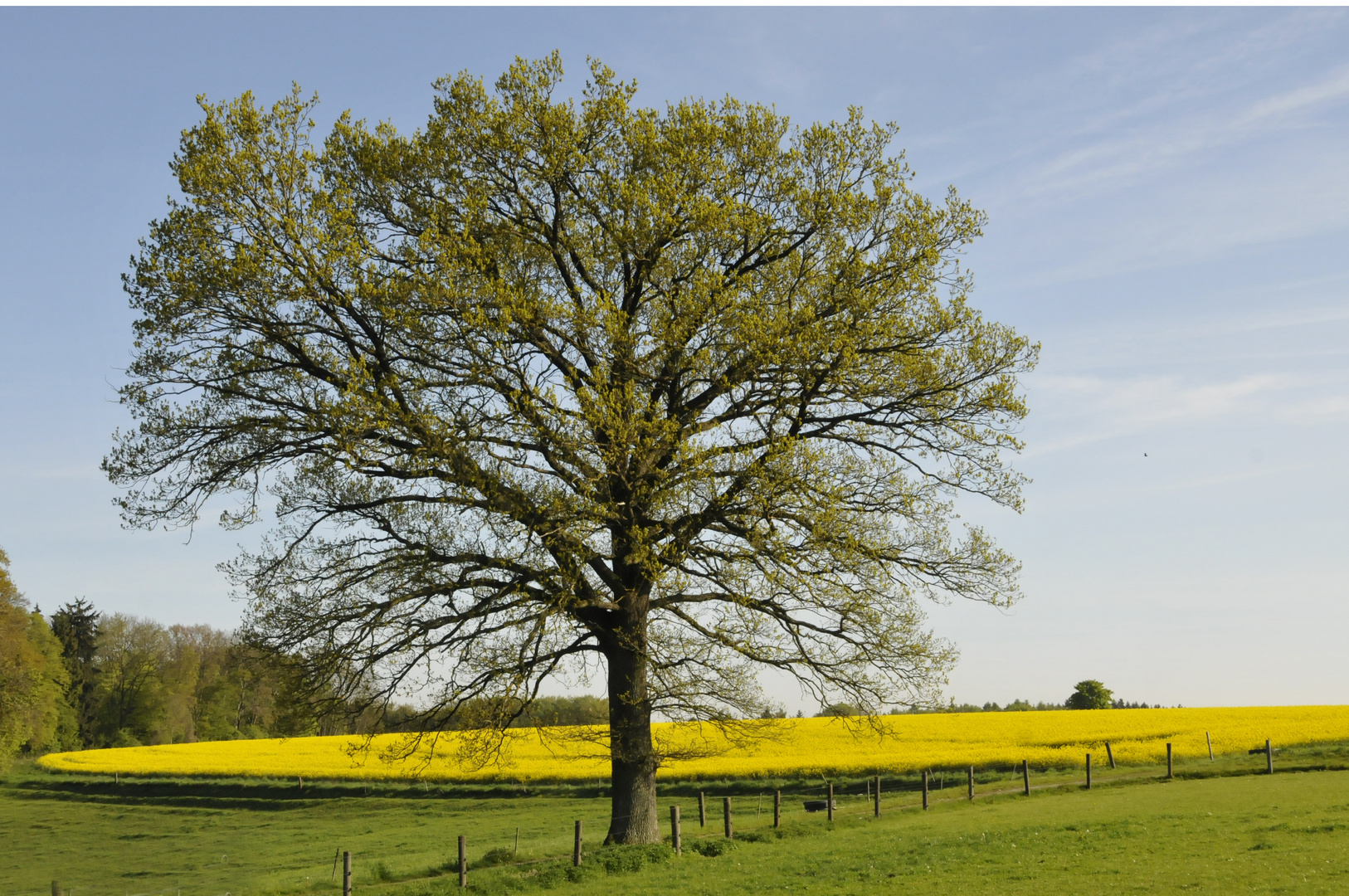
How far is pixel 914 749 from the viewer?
38562 mm

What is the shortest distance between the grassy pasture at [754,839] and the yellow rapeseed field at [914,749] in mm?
1510

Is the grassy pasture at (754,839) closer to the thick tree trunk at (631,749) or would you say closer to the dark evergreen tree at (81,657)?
the thick tree trunk at (631,749)

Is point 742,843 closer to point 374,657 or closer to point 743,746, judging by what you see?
point 743,746

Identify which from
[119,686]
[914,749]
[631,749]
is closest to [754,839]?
[631,749]

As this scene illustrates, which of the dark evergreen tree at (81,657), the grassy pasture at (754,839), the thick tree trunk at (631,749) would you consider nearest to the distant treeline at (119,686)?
the dark evergreen tree at (81,657)

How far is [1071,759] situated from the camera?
3372 cm

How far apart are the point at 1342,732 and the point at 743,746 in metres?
30.5

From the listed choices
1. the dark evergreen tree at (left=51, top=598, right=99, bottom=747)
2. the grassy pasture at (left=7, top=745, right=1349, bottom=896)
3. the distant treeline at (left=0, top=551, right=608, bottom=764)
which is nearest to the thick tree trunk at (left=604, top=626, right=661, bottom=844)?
the grassy pasture at (left=7, top=745, right=1349, bottom=896)

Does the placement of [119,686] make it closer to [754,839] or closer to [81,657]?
[81,657]

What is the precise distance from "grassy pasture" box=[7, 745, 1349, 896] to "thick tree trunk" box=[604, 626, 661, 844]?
65 centimetres

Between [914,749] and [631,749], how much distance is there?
970 inches

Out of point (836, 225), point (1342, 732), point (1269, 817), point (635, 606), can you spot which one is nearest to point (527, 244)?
point (836, 225)

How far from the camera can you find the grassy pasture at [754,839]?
15.9 metres

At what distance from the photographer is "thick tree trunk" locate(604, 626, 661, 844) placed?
1728 cm
